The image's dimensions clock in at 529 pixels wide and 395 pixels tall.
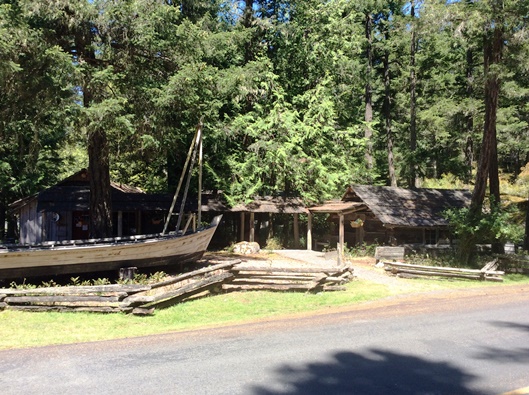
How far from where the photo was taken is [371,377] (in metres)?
5.85

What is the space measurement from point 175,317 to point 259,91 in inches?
714

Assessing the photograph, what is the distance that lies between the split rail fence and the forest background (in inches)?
203

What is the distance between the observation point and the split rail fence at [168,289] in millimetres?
10312

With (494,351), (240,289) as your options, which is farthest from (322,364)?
(240,289)

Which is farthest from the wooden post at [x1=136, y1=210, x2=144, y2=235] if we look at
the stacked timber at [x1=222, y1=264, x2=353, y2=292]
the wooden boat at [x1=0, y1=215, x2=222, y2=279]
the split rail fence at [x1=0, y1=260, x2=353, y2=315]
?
the stacked timber at [x1=222, y1=264, x2=353, y2=292]

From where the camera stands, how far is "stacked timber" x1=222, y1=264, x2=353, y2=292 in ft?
43.1

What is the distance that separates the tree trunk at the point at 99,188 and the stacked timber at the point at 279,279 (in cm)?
673

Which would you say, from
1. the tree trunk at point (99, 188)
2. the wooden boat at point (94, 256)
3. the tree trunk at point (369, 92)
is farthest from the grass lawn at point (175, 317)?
the tree trunk at point (369, 92)

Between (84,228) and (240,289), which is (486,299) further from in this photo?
(84,228)

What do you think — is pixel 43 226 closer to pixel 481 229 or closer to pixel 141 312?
pixel 141 312

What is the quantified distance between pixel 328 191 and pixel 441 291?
14781 mm

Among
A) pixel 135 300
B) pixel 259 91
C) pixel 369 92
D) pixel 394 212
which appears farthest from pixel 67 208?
pixel 369 92

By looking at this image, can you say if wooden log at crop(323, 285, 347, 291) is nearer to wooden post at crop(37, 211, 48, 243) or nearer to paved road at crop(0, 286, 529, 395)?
paved road at crop(0, 286, 529, 395)

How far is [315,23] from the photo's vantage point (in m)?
29.1
